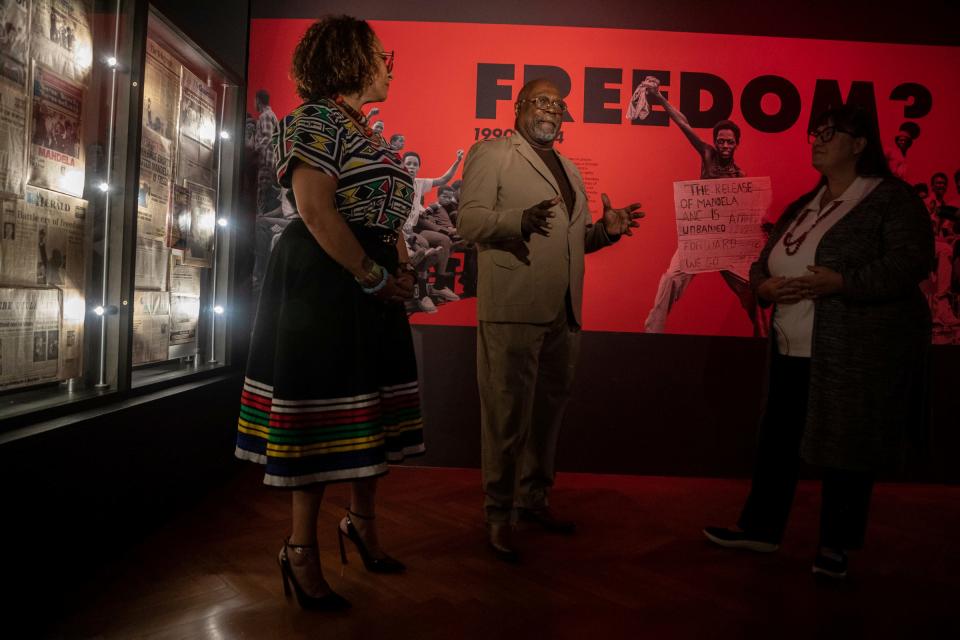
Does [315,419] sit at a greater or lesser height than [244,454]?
greater

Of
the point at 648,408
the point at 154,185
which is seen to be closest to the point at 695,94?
the point at 648,408

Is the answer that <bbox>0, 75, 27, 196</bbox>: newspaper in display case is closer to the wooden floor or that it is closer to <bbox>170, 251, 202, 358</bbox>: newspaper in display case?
<bbox>170, 251, 202, 358</bbox>: newspaper in display case

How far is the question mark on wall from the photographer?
3559mm

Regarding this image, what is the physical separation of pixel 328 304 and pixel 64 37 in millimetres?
1237

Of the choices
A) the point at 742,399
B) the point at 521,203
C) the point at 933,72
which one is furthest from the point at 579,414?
the point at 933,72

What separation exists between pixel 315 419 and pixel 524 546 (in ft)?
3.54

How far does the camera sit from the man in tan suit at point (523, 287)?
2318mm

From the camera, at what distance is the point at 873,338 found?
6.94 feet

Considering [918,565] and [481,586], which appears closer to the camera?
[481,586]

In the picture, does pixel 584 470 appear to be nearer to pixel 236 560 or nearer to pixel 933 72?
pixel 236 560

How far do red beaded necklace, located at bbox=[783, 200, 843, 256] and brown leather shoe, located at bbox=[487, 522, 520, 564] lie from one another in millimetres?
1395

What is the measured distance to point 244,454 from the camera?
1.79m

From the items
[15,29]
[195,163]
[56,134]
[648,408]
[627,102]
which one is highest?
[627,102]

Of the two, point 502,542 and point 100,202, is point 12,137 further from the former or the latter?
point 502,542
